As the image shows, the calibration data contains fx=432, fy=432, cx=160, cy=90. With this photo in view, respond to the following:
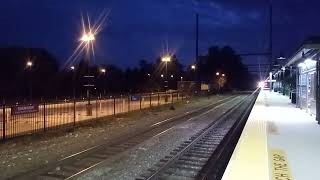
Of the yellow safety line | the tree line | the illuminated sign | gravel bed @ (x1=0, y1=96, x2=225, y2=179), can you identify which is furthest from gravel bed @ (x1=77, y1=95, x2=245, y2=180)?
the tree line

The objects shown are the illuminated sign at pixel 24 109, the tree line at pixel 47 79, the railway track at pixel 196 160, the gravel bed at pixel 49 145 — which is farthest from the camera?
the tree line at pixel 47 79

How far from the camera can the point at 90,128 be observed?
2106cm

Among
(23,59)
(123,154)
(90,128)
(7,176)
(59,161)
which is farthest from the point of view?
(23,59)

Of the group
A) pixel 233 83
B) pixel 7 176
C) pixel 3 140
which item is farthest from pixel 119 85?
pixel 233 83

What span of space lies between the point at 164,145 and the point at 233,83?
139 metres

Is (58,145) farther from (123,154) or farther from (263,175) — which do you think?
(263,175)

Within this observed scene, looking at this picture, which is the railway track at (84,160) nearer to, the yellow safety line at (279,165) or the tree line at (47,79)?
the yellow safety line at (279,165)

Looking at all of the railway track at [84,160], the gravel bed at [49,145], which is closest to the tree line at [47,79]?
the gravel bed at [49,145]

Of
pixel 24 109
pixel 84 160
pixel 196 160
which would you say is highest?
pixel 24 109

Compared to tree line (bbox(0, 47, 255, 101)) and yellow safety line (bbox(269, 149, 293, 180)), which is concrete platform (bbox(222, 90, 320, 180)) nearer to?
yellow safety line (bbox(269, 149, 293, 180))

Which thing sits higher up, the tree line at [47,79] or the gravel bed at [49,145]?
the tree line at [47,79]

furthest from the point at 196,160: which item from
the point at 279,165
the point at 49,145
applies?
the point at 49,145

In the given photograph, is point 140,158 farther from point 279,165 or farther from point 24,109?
point 24,109

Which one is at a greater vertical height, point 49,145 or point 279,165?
point 279,165
